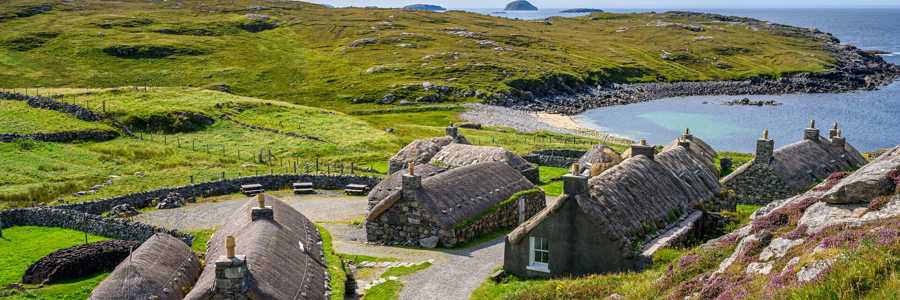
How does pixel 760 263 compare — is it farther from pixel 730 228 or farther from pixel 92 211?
pixel 92 211

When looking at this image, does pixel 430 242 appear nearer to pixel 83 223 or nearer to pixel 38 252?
pixel 38 252

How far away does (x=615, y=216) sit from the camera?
1011 inches

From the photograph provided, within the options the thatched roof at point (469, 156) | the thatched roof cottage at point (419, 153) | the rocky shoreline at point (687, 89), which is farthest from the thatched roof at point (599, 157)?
the rocky shoreline at point (687, 89)

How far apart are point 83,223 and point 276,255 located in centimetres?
2231

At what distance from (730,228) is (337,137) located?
6047 cm

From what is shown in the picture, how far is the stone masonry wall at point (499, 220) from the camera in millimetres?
36178

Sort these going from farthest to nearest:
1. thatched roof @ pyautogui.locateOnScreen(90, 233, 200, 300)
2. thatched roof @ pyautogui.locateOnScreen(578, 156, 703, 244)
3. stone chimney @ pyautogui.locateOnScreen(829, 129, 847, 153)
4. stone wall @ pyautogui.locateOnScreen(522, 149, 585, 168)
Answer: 1. stone wall @ pyautogui.locateOnScreen(522, 149, 585, 168)
2. stone chimney @ pyautogui.locateOnScreen(829, 129, 847, 153)
3. thatched roof @ pyautogui.locateOnScreen(90, 233, 200, 300)
4. thatched roof @ pyautogui.locateOnScreen(578, 156, 703, 244)

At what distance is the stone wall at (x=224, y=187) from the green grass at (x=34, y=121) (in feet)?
95.0

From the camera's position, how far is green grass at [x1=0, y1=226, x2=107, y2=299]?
30.9 metres

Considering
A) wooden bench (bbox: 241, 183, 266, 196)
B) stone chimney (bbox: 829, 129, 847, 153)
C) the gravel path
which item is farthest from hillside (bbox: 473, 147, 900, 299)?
wooden bench (bbox: 241, 183, 266, 196)

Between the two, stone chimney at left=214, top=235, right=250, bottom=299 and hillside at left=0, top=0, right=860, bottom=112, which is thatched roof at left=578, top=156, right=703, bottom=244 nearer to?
stone chimney at left=214, top=235, right=250, bottom=299

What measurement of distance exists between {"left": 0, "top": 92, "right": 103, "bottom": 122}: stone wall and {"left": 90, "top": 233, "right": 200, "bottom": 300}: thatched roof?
59214mm

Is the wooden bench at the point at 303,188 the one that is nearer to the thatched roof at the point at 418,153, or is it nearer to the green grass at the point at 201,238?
the thatched roof at the point at 418,153

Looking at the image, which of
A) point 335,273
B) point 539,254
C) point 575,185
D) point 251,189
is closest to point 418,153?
point 251,189
